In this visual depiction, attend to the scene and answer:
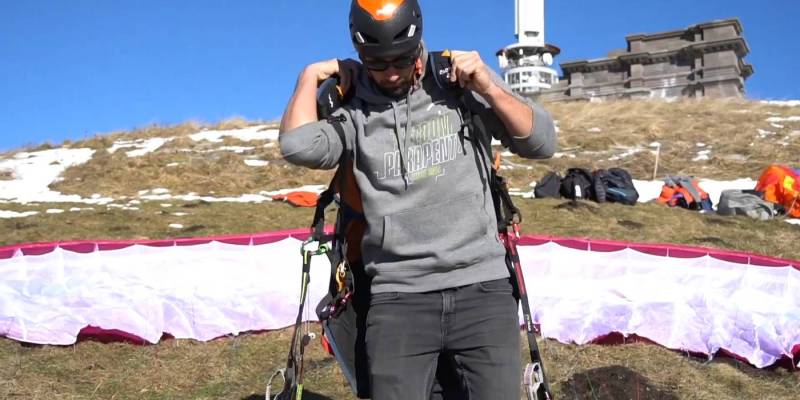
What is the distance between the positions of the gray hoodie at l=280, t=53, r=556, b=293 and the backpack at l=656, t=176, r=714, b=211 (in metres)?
12.4

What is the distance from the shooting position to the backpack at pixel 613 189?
13945 mm

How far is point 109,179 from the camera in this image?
18.7 m

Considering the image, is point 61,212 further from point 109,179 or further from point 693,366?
point 693,366

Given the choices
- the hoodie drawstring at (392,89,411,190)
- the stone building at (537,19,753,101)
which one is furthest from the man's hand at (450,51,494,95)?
the stone building at (537,19,753,101)

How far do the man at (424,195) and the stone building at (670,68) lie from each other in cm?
5772

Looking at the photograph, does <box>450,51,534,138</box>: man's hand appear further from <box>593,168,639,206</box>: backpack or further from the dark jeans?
<box>593,168,639,206</box>: backpack

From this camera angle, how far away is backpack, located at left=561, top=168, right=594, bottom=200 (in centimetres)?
1417

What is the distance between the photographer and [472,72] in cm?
270

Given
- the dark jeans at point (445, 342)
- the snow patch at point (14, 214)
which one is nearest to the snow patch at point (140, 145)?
Answer: the snow patch at point (14, 214)

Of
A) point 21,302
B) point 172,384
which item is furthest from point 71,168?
point 172,384

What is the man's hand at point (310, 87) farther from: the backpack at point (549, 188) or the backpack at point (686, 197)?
the backpack at point (686, 197)

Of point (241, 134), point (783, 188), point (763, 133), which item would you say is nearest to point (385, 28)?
point (783, 188)

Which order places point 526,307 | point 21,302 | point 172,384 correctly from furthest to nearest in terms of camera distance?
point 21,302, point 172,384, point 526,307

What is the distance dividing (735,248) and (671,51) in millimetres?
52869
